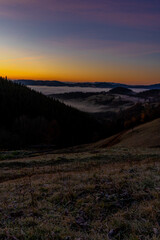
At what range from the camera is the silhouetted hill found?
278 feet

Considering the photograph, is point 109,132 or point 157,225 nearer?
point 157,225

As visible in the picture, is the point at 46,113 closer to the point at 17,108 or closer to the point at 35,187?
the point at 17,108

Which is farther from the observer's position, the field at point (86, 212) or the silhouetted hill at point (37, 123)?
the silhouetted hill at point (37, 123)

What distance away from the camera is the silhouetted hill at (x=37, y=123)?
8488 centimetres

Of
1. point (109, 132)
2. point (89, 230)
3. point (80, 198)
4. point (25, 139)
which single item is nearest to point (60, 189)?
point (80, 198)

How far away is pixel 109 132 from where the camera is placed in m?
93.1

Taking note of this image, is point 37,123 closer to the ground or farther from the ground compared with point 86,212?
closer to the ground

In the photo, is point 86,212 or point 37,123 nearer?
point 86,212

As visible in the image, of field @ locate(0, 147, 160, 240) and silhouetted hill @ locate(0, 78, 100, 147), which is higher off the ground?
field @ locate(0, 147, 160, 240)

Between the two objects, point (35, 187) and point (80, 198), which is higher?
point (80, 198)

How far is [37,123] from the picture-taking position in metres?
92.2

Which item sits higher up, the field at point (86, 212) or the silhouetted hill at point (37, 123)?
the field at point (86, 212)

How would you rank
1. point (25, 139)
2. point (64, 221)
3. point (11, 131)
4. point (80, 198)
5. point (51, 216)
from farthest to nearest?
1. point (11, 131)
2. point (25, 139)
3. point (80, 198)
4. point (51, 216)
5. point (64, 221)

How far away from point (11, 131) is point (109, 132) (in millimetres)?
48235
